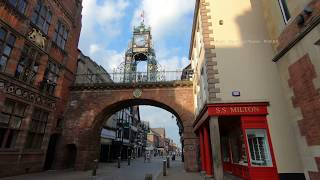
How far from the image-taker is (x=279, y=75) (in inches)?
369

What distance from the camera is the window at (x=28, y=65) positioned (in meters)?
13.1

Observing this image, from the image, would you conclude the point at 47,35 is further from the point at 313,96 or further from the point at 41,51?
the point at 313,96

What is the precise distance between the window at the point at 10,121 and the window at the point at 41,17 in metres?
5.85

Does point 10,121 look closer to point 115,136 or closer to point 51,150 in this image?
point 51,150

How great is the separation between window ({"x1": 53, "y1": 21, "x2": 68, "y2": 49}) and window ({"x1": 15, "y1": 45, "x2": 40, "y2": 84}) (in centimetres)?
282

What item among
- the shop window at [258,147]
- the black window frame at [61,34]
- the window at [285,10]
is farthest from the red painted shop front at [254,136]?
the black window frame at [61,34]

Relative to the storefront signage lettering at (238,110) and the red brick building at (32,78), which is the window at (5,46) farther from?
the storefront signage lettering at (238,110)

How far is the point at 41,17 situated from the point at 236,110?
48.6 ft

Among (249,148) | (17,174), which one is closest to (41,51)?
(17,174)

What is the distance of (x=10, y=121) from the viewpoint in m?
12.4

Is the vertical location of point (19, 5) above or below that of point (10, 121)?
above

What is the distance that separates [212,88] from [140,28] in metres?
22.0

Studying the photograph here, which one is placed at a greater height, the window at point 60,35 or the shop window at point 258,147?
the window at point 60,35

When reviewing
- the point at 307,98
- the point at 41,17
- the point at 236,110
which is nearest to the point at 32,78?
the point at 41,17
